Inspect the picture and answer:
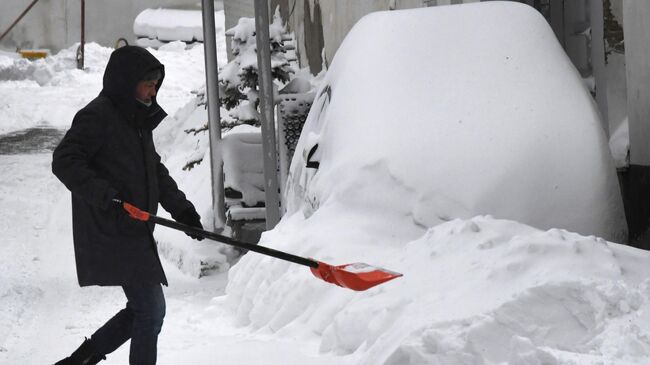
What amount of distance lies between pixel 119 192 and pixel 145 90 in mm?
458

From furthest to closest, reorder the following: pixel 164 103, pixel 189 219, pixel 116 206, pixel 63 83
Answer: pixel 63 83, pixel 164 103, pixel 189 219, pixel 116 206

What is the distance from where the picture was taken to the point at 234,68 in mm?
11320

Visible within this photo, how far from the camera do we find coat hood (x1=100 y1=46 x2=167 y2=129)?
202 inches

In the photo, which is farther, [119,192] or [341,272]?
[341,272]

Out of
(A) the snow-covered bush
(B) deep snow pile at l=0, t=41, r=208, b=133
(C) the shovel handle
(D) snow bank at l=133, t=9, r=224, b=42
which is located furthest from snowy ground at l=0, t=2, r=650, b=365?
(D) snow bank at l=133, t=9, r=224, b=42

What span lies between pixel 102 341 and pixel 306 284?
1348mm

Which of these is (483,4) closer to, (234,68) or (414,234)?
(414,234)

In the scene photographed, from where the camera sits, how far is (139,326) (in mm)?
5117

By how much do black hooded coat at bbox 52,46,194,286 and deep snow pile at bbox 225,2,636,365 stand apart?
950 millimetres

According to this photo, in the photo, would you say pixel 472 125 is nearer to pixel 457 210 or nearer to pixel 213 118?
pixel 457 210

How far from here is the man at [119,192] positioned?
501 centimetres

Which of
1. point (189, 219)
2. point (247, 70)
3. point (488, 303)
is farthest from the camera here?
point (247, 70)

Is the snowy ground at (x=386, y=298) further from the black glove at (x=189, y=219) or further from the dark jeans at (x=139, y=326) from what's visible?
the black glove at (x=189, y=219)

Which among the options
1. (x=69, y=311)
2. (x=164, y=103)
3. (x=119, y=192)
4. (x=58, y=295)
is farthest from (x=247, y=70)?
(x=164, y=103)
